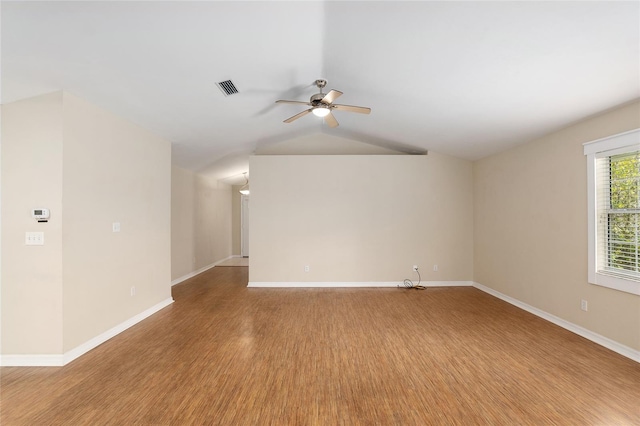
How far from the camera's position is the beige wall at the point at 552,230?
9.76 feet

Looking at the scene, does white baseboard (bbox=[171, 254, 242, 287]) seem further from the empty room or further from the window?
the window

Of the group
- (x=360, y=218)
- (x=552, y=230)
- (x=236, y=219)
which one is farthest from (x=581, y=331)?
(x=236, y=219)

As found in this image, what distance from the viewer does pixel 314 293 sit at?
520 centimetres

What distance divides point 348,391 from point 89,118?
12.1 ft

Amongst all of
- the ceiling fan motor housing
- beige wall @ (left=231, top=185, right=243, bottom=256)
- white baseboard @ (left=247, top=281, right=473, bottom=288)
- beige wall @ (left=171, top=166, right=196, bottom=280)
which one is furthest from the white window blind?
beige wall @ (left=231, top=185, right=243, bottom=256)

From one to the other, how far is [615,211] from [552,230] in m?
0.78

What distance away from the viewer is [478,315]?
4.02m

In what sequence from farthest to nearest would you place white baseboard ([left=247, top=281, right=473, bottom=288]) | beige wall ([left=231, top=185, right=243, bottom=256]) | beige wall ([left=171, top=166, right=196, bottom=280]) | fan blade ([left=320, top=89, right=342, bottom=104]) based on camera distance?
beige wall ([left=231, top=185, right=243, bottom=256]) < beige wall ([left=171, top=166, right=196, bottom=280]) < white baseboard ([left=247, top=281, right=473, bottom=288]) < fan blade ([left=320, top=89, right=342, bottom=104])

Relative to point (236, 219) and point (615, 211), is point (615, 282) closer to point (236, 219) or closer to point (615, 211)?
point (615, 211)

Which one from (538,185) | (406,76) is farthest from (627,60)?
(538,185)

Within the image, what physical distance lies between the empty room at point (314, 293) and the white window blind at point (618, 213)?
17 mm

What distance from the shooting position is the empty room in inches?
82.0

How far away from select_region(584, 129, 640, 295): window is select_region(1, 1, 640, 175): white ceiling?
1.57 ft

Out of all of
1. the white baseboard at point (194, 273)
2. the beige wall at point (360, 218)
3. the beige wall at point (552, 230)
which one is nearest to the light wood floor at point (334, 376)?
the beige wall at point (552, 230)
